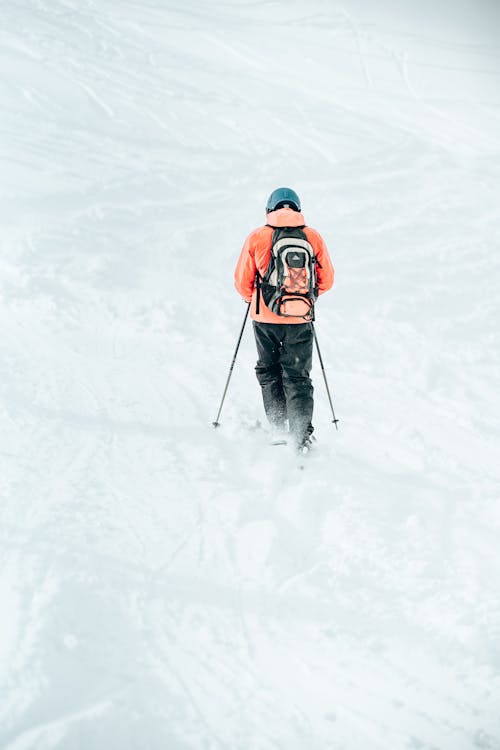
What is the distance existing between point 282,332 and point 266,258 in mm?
663

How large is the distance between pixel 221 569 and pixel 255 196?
30.4ft

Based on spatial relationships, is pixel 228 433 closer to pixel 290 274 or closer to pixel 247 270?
pixel 247 270

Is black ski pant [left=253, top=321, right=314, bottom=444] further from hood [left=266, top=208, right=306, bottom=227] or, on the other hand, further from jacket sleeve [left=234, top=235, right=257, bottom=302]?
hood [left=266, top=208, right=306, bottom=227]

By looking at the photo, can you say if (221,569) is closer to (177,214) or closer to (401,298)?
(401,298)

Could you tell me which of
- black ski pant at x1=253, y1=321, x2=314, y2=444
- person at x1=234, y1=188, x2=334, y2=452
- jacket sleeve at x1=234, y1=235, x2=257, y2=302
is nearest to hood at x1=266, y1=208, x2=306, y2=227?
person at x1=234, y1=188, x2=334, y2=452

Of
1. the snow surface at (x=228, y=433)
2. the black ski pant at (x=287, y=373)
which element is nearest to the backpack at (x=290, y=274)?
the black ski pant at (x=287, y=373)

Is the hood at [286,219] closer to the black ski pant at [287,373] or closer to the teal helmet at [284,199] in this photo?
the teal helmet at [284,199]

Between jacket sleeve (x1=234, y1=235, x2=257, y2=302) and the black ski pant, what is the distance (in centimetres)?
32

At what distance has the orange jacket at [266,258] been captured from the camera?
4.75 metres

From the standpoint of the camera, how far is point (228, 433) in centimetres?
554

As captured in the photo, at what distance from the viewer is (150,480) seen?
4.73 m

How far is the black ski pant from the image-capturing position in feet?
16.8

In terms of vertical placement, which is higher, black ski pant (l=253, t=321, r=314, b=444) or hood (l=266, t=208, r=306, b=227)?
hood (l=266, t=208, r=306, b=227)

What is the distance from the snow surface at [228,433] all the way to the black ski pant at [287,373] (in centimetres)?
33
